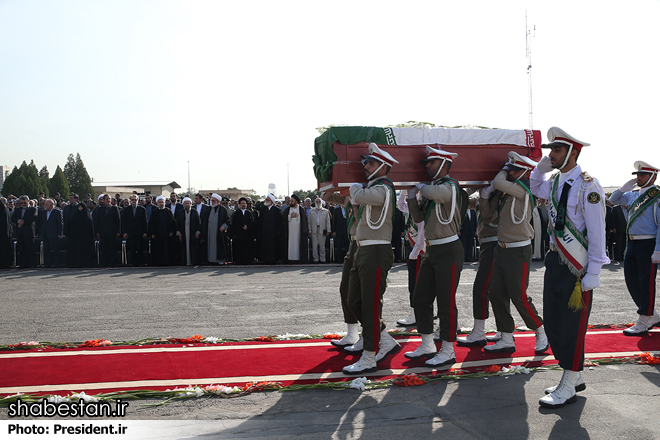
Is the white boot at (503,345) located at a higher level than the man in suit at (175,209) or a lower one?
lower

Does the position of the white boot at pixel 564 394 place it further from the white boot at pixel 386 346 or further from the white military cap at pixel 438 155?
the white military cap at pixel 438 155

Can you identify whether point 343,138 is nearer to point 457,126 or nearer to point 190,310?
point 457,126

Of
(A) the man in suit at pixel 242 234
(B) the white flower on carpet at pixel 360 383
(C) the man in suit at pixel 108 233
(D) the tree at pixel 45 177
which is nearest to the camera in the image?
(B) the white flower on carpet at pixel 360 383

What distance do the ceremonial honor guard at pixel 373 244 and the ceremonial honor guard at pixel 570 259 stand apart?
143 centimetres

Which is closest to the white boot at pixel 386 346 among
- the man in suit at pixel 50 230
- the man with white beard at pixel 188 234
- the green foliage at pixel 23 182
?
the man with white beard at pixel 188 234

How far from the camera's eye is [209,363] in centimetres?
512

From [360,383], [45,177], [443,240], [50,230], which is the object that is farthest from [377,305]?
[45,177]

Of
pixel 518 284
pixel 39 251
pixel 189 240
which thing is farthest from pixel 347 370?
pixel 39 251

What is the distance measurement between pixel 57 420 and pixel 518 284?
4189mm

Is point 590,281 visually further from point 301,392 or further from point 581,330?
point 301,392

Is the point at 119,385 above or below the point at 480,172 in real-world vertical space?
below

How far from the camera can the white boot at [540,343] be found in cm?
549

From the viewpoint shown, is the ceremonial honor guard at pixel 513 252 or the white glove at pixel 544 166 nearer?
the white glove at pixel 544 166

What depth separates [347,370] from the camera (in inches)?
191
